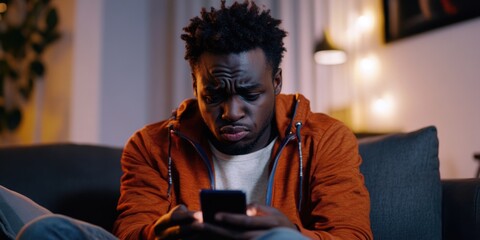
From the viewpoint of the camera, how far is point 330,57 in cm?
296

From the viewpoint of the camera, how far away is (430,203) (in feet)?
4.38

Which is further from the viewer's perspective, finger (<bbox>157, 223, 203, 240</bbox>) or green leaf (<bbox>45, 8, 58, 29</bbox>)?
green leaf (<bbox>45, 8, 58, 29</bbox>)

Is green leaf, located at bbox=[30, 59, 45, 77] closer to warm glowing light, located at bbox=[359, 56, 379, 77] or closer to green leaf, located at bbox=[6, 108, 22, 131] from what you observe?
green leaf, located at bbox=[6, 108, 22, 131]

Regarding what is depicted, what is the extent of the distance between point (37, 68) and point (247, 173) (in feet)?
7.99

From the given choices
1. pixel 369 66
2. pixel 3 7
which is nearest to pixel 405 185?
pixel 369 66

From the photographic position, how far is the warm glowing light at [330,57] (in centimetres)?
292

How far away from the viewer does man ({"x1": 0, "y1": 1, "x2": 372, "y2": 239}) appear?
4.13 ft

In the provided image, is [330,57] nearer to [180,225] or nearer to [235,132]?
[235,132]

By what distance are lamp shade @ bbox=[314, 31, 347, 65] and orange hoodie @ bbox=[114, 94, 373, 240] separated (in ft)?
4.81

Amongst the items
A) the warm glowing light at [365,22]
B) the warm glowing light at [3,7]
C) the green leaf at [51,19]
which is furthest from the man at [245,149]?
the warm glowing light at [3,7]

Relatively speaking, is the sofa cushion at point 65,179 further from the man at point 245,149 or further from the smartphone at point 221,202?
the smartphone at point 221,202

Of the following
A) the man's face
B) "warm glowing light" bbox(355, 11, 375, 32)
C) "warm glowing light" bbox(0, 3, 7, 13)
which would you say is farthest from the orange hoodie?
"warm glowing light" bbox(0, 3, 7, 13)

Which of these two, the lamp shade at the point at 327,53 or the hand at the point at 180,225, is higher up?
the lamp shade at the point at 327,53

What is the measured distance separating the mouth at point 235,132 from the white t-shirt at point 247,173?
12cm
